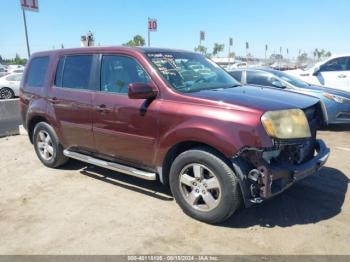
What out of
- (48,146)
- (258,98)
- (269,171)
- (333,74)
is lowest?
(48,146)

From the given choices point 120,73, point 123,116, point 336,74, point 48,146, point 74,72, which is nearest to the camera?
point 123,116

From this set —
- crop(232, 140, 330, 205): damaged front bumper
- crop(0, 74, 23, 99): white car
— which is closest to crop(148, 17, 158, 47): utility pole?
crop(0, 74, 23, 99): white car

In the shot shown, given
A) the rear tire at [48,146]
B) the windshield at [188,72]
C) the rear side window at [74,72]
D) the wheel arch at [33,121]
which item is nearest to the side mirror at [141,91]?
the windshield at [188,72]

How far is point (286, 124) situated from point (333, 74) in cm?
838

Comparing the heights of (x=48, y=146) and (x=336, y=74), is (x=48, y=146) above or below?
below

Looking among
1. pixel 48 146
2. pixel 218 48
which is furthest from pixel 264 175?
pixel 218 48

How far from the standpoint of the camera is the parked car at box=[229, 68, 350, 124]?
8.33 m

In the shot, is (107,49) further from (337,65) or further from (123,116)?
(337,65)

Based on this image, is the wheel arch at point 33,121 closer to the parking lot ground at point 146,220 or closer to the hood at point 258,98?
the parking lot ground at point 146,220

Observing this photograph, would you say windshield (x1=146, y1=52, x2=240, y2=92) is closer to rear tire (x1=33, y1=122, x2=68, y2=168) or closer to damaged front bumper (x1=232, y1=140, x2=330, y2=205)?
damaged front bumper (x1=232, y1=140, x2=330, y2=205)

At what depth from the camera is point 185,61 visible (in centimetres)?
478

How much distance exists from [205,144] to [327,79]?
8511 mm

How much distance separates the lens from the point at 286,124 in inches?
142

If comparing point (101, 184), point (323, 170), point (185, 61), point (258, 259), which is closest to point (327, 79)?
point (323, 170)
